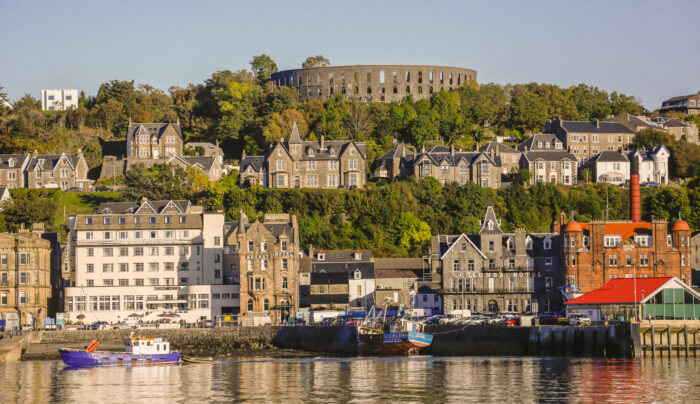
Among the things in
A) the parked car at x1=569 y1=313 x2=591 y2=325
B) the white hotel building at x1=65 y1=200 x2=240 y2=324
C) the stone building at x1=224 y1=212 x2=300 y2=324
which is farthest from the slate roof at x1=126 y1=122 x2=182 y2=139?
the parked car at x1=569 y1=313 x2=591 y2=325

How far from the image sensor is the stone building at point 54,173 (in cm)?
13050

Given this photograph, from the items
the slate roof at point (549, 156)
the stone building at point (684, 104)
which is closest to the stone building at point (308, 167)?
the slate roof at point (549, 156)

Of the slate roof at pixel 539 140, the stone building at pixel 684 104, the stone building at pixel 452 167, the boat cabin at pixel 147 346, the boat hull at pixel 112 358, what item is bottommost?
the boat hull at pixel 112 358

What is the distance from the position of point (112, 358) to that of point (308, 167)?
50333 millimetres

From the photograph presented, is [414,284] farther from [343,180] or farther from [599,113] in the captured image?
[599,113]

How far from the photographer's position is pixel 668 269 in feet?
307

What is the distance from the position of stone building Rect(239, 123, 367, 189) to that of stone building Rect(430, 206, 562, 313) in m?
29.3

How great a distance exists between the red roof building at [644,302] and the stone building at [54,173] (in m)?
66.7

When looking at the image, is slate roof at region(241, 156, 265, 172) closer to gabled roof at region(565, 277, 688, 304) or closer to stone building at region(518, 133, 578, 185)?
stone building at region(518, 133, 578, 185)

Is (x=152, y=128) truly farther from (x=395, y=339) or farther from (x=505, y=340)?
(x=505, y=340)

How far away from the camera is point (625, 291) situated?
8319 centimetres

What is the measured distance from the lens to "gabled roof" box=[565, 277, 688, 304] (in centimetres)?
8025

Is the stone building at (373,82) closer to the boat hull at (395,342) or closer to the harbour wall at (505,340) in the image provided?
the harbour wall at (505,340)

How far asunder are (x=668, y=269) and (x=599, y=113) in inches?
2337
